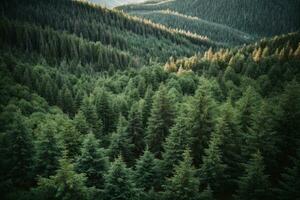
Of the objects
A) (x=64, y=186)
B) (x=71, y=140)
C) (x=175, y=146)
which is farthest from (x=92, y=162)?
(x=175, y=146)

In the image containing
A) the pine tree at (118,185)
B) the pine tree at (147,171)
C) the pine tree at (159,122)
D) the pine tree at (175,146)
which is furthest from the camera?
the pine tree at (159,122)

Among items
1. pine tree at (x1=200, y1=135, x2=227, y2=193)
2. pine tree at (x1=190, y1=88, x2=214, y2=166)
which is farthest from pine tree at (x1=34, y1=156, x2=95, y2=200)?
pine tree at (x1=190, y1=88, x2=214, y2=166)

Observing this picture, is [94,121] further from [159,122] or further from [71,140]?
[71,140]

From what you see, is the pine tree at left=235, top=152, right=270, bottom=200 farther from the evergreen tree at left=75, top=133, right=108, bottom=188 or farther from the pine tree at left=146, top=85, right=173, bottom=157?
the pine tree at left=146, top=85, right=173, bottom=157

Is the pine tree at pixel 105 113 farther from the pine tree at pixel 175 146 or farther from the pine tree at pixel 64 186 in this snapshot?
the pine tree at pixel 64 186

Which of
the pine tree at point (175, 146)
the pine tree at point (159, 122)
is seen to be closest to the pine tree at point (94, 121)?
the pine tree at point (159, 122)

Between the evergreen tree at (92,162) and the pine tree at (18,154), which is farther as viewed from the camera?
the pine tree at (18,154)

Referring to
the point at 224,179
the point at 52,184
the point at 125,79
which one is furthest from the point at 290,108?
the point at 125,79
